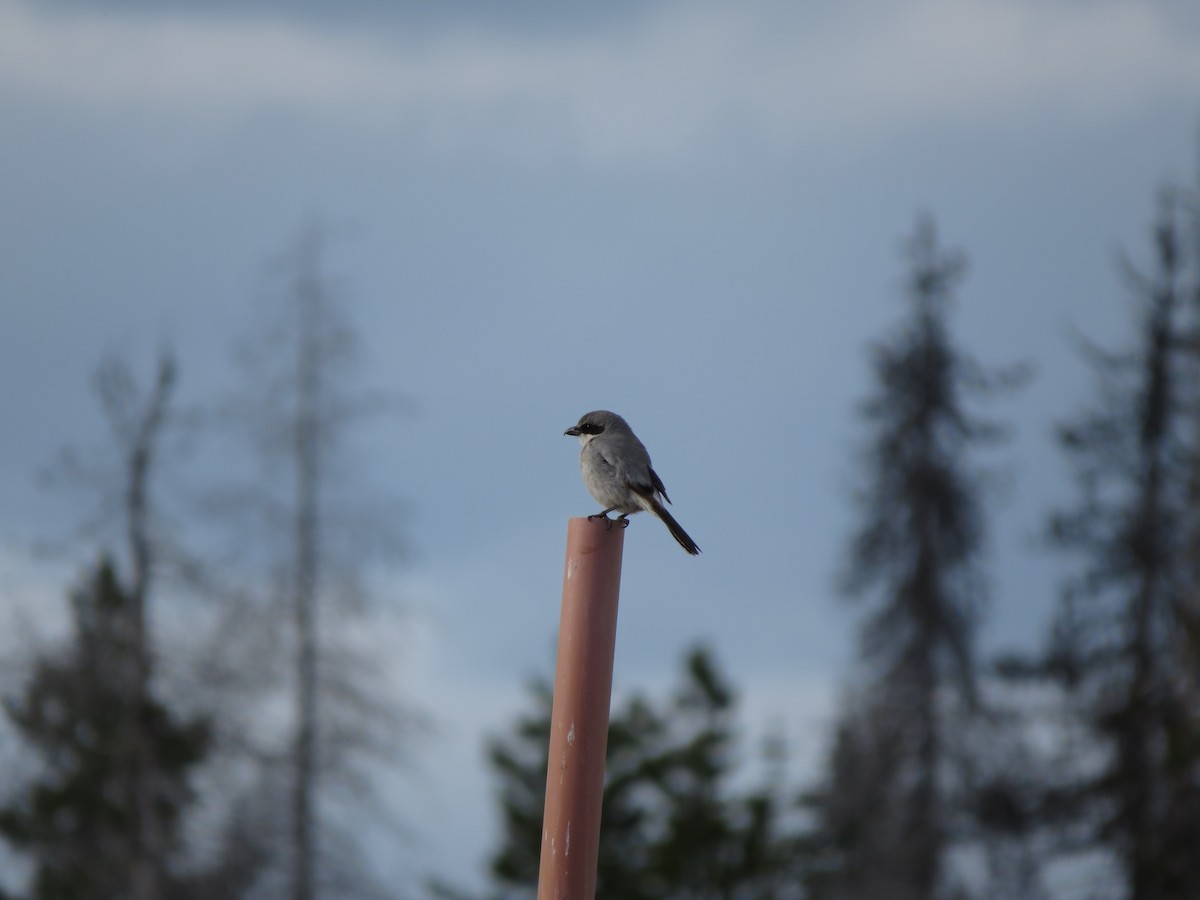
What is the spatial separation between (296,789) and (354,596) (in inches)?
112

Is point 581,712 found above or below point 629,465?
below

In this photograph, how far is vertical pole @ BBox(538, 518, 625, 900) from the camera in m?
6.73

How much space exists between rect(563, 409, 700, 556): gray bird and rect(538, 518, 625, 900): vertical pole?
54.5 inches

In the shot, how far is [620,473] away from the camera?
866cm

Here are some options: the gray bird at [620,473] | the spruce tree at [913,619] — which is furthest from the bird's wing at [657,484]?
the spruce tree at [913,619]

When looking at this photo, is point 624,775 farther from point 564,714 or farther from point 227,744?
point 564,714

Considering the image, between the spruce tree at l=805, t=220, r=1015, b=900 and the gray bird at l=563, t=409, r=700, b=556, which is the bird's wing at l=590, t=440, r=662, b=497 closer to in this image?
the gray bird at l=563, t=409, r=700, b=556

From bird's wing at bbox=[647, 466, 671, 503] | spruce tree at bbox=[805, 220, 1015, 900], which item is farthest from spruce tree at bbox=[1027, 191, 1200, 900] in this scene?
bird's wing at bbox=[647, 466, 671, 503]

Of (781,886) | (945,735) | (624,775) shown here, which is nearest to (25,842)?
(624,775)

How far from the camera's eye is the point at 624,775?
25.3 m

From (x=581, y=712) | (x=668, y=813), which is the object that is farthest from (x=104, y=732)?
(x=581, y=712)

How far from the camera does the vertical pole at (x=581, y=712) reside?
6.73m

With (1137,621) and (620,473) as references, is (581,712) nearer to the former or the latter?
(620,473)

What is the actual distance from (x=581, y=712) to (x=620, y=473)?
2.11m
